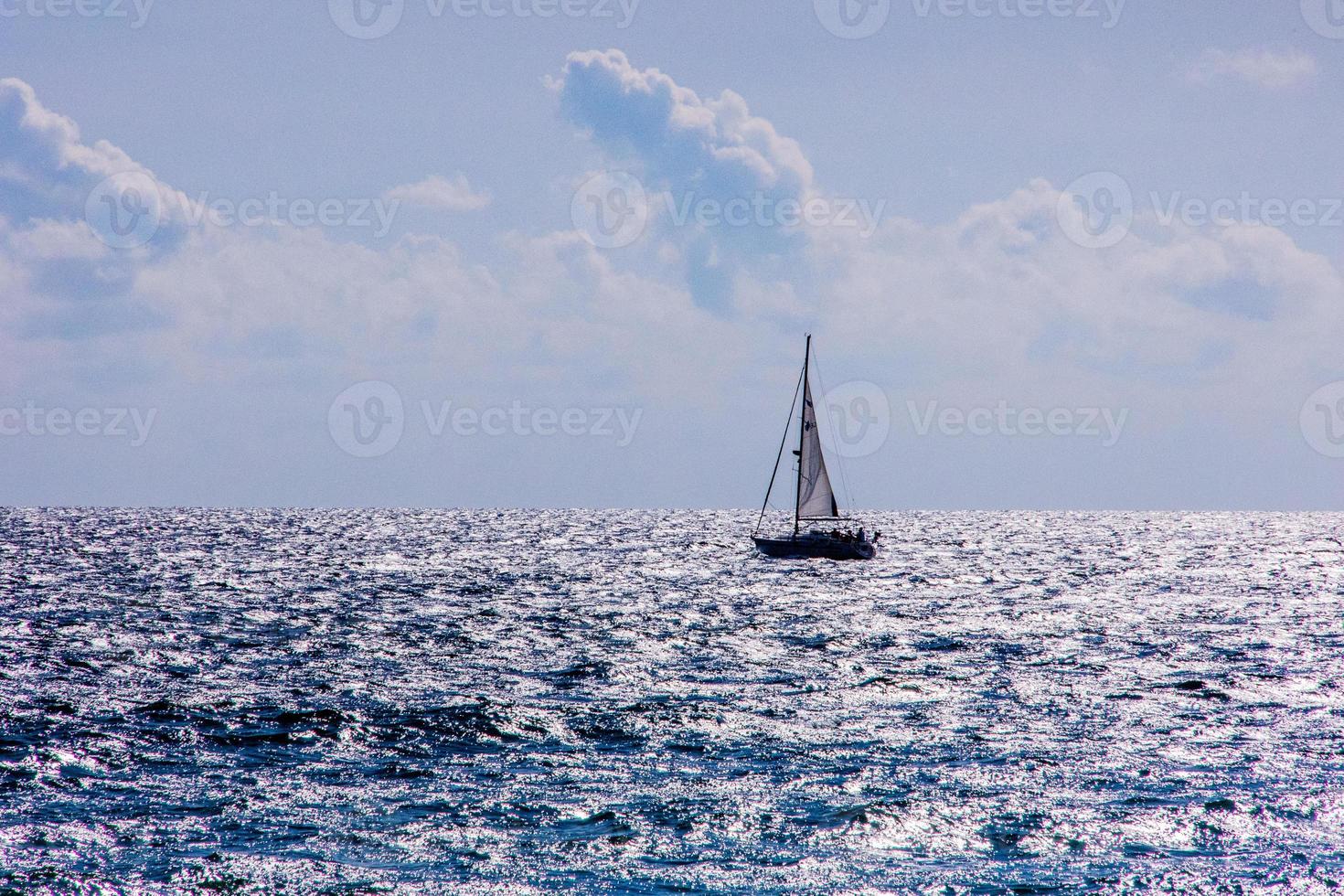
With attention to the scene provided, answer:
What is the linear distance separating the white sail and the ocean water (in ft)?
86.3

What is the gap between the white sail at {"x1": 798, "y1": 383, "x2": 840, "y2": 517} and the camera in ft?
279

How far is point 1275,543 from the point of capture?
155 m

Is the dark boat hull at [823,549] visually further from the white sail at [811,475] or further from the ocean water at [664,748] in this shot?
the ocean water at [664,748]

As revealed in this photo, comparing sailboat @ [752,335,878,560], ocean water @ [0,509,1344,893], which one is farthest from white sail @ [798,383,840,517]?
ocean water @ [0,509,1344,893]

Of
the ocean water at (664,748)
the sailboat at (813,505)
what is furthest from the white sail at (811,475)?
the ocean water at (664,748)

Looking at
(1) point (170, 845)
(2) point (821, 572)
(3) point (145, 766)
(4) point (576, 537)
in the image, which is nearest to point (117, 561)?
(2) point (821, 572)

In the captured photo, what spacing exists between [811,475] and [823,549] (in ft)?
19.4

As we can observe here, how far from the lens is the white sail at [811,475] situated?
8500 cm

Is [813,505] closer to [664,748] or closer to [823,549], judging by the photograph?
[823,549]

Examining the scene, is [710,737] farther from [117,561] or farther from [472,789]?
[117,561]

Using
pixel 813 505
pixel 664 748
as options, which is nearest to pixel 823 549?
pixel 813 505

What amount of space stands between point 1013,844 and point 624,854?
626 cm

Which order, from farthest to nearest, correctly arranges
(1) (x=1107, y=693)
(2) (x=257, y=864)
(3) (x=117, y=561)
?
(3) (x=117, y=561) < (1) (x=1107, y=693) < (2) (x=257, y=864)

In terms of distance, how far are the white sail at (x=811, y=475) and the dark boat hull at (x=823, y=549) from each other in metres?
2.17
